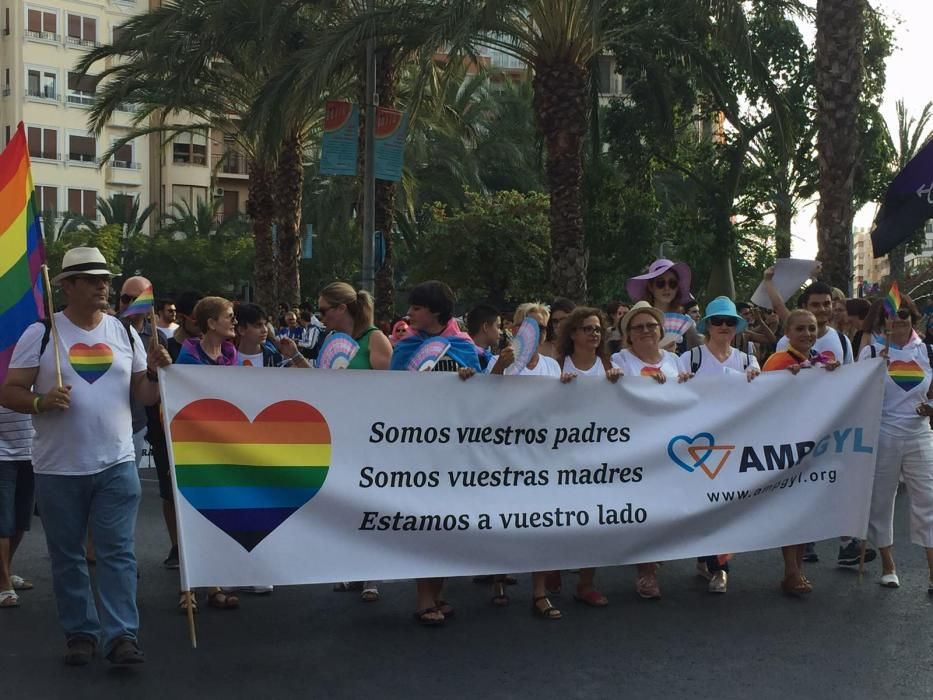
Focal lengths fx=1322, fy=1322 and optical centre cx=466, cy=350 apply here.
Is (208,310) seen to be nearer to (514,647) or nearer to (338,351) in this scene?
(338,351)

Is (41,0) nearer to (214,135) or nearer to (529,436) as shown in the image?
(214,135)

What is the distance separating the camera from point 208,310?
7.59 meters

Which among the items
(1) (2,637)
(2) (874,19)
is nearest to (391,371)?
(1) (2,637)

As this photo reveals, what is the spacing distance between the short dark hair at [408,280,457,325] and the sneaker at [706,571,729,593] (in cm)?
236

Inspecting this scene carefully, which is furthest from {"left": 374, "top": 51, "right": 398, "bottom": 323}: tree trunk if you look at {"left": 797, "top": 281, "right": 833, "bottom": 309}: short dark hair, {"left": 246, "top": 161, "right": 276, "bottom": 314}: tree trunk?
{"left": 797, "top": 281, "right": 833, "bottom": 309}: short dark hair

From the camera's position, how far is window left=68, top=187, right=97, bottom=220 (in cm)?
6656

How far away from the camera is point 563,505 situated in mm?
7172

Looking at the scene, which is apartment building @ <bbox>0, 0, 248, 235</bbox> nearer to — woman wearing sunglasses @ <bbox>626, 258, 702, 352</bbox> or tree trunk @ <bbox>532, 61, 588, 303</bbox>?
tree trunk @ <bbox>532, 61, 588, 303</bbox>

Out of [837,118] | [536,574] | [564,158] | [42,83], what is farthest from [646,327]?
[42,83]

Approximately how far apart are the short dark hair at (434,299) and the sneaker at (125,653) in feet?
7.39

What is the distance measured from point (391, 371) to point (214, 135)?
236 feet

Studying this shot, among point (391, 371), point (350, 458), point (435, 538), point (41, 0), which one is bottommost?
point (435, 538)

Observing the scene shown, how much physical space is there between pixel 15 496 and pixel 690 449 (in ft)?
12.8

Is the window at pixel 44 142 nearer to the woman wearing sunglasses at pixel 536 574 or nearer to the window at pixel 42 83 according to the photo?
the window at pixel 42 83
